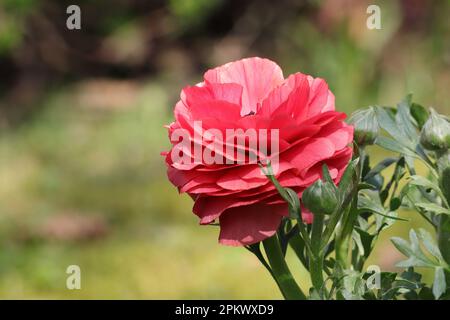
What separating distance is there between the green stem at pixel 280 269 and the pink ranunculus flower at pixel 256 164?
4 centimetres

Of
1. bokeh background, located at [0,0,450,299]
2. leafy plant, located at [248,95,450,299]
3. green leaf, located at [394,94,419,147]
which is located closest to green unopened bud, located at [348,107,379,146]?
leafy plant, located at [248,95,450,299]

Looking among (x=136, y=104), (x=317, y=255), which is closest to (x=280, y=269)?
(x=317, y=255)

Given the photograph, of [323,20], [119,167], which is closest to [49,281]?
[119,167]

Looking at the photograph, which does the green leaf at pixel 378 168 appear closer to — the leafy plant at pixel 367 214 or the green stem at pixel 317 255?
the leafy plant at pixel 367 214

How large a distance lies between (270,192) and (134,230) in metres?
1.63

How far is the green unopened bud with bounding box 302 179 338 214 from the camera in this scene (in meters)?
0.59

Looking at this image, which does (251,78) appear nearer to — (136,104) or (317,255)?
(317,255)

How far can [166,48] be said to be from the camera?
135 inches

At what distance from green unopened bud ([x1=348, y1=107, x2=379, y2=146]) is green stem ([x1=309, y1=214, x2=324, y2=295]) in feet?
0.30

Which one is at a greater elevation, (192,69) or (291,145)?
(192,69)

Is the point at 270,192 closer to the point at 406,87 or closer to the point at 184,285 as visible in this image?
the point at 184,285

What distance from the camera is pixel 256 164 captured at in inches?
24.4

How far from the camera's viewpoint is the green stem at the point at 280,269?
673mm
